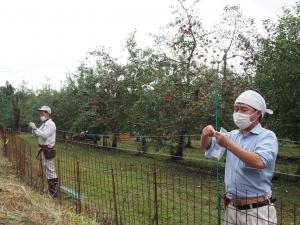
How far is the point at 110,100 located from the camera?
20.6 metres

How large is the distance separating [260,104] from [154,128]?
12.2 metres

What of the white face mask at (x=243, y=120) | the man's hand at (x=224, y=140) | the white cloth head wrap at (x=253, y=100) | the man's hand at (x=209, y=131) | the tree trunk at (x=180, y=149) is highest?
the white cloth head wrap at (x=253, y=100)

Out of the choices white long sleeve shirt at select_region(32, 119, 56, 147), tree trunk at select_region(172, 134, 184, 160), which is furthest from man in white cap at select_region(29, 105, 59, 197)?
tree trunk at select_region(172, 134, 184, 160)

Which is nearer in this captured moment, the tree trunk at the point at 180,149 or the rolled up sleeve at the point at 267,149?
the rolled up sleeve at the point at 267,149

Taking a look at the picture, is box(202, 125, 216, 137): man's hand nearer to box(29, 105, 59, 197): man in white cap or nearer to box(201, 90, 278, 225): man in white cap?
box(201, 90, 278, 225): man in white cap

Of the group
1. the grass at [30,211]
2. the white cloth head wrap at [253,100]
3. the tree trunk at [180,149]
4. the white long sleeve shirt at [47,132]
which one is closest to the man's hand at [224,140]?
the white cloth head wrap at [253,100]

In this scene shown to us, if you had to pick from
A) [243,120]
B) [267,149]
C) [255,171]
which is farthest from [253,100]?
[255,171]

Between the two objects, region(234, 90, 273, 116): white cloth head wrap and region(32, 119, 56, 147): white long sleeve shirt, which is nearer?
region(234, 90, 273, 116): white cloth head wrap

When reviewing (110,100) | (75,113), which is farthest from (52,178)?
(75,113)

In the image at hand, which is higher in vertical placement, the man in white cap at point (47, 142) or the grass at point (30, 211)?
the man in white cap at point (47, 142)

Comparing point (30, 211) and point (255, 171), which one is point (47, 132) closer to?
point (30, 211)

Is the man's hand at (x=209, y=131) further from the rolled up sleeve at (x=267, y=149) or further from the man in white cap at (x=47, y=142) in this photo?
the man in white cap at (x=47, y=142)

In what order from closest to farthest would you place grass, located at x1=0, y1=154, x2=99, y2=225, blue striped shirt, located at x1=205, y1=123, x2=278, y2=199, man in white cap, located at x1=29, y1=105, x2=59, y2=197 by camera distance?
blue striped shirt, located at x1=205, y1=123, x2=278, y2=199, grass, located at x1=0, y1=154, x2=99, y2=225, man in white cap, located at x1=29, y1=105, x2=59, y2=197

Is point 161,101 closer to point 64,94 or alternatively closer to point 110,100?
point 110,100
